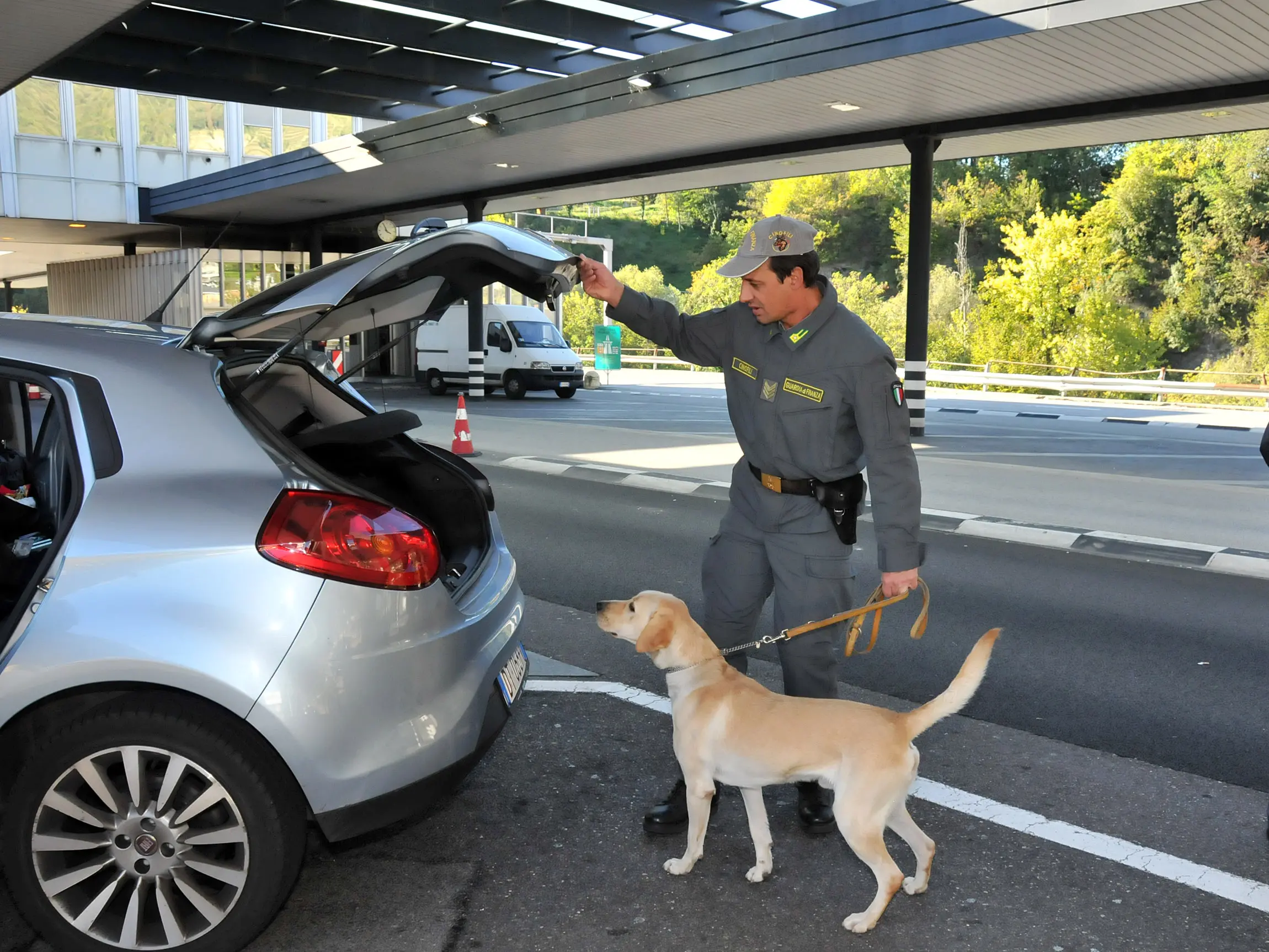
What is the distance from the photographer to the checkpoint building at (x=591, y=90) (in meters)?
11.7

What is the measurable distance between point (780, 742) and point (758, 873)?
1.59 feet

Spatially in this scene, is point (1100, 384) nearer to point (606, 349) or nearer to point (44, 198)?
point (606, 349)

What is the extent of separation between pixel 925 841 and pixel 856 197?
251 feet

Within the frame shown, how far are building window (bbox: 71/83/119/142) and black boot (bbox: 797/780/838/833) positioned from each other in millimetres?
31607

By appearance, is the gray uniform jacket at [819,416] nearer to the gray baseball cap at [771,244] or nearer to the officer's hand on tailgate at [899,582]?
the officer's hand on tailgate at [899,582]

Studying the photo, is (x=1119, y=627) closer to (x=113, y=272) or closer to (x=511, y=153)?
(x=511, y=153)

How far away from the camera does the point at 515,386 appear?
25.6 meters

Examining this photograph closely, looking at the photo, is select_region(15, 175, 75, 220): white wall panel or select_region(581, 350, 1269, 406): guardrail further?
select_region(581, 350, 1269, 406): guardrail

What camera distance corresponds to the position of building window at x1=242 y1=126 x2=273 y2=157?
33875 mm

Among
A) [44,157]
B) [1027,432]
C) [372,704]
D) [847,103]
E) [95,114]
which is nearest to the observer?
[372,704]

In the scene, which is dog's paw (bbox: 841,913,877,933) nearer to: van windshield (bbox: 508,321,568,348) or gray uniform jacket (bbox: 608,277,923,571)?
gray uniform jacket (bbox: 608,277,923,571)

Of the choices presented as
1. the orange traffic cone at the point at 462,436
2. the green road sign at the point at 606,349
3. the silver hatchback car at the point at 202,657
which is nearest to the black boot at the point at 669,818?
the silver hatchback car at the point at 202,657

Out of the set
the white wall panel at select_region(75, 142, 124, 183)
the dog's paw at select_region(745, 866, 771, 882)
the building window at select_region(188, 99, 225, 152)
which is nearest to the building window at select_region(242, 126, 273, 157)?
the building window at select_region(188, 99, 225, 152)

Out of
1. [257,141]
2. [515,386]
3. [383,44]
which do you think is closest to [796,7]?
[383,44]
